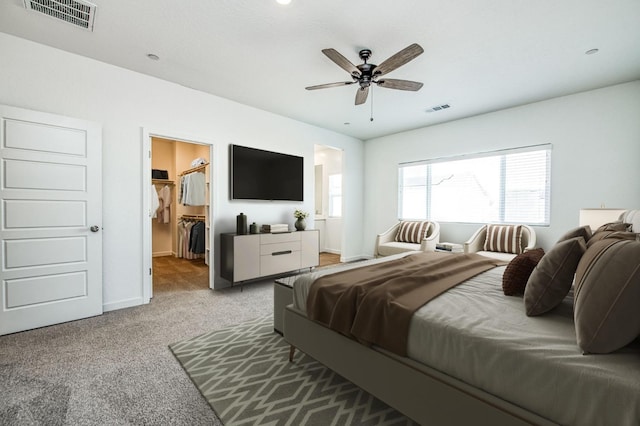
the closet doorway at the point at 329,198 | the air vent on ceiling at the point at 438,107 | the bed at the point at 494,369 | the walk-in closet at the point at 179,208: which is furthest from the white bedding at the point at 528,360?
the closet doorway at the point at 329,198

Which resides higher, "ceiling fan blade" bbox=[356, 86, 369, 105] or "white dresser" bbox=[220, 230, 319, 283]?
"ceiling fan blade" bbox=[356, 86, 369, 105]

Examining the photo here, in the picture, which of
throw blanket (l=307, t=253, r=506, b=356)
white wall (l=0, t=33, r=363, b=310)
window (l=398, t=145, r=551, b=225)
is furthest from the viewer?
window (l=398, t=145, r=551, b=225)

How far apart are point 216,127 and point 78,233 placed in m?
2.03

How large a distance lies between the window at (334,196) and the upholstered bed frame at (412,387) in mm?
5231

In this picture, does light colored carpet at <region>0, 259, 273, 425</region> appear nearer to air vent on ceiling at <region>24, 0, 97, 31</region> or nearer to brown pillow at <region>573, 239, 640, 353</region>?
brown pillow at <region>573, 239, 640, 353</region>

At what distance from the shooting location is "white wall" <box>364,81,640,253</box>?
11.2ft

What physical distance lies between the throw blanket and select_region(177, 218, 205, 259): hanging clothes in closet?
163 inches

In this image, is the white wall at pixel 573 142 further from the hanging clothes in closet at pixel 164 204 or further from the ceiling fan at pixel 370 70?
the hanging clothes in closet at pixel 164 204

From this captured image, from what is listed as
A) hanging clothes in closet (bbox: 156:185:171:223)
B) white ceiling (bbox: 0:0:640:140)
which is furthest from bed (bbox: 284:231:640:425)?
hanging clothes in closet (bbox: 156:185:171:223)

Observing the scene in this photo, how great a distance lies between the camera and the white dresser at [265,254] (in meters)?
3.74

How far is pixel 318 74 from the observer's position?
3.21 metres

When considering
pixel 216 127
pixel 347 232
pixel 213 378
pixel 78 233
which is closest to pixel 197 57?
pixel 216 127

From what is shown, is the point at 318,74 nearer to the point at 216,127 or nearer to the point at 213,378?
the point at 216,127

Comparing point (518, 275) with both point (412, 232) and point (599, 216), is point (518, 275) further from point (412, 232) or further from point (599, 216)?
point (412, 232)
